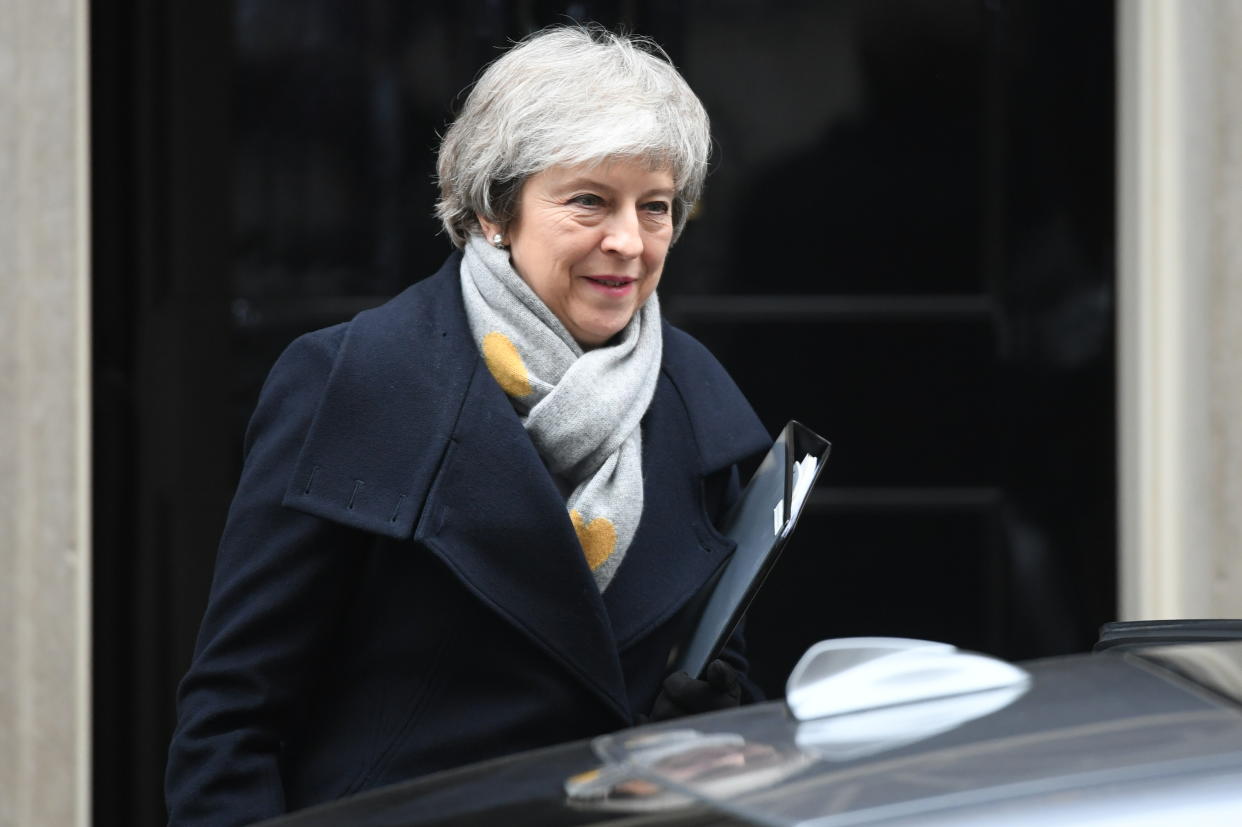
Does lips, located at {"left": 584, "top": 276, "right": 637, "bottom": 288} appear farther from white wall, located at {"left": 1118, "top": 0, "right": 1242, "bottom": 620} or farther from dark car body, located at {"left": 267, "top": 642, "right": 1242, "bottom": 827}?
white wall, located at {"left": 1118, "top": 0, "right": 1242, "bottom": 620}

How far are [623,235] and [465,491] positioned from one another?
1.31ft

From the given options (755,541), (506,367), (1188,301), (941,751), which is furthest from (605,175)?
(1188,301)

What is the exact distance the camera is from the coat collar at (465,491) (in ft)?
6.68

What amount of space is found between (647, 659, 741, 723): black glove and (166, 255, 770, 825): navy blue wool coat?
0.05m

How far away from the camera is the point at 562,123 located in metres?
2.17

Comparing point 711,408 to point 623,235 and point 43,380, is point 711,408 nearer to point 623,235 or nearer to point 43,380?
point 623,235

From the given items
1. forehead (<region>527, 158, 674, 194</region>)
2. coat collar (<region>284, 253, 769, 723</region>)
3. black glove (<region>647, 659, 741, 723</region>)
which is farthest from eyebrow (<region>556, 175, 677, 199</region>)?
black glove (<region>647, 659, 741, 723</region>)

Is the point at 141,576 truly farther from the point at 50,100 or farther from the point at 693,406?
the point at 693,406

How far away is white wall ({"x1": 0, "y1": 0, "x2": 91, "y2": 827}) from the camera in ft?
13.6

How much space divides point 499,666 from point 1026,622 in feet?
8.95

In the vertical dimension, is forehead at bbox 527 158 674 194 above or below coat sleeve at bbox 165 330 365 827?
above

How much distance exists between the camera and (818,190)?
4.47 meters

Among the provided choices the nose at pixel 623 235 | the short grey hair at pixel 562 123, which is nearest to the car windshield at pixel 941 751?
the nose at pixel 623 235

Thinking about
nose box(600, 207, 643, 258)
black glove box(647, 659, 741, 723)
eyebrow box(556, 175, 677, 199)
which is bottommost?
black glove box(647, 659, 741, 723)
